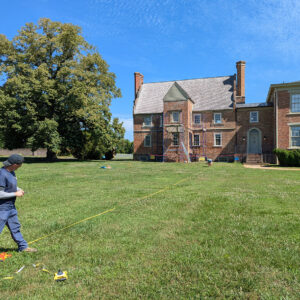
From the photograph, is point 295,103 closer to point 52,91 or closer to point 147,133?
point 147,133

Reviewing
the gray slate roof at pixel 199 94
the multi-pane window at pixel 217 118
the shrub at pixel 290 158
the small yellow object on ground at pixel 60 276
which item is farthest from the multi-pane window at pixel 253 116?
the small yellow object on ground at pixel 60 276

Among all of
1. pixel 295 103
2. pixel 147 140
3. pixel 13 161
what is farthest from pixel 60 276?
pixel 147 140

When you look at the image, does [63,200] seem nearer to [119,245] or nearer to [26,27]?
[119,245]

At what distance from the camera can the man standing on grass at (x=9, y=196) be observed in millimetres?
4410

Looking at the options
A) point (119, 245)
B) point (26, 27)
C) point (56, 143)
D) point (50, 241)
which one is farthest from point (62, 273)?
point (26, 27)

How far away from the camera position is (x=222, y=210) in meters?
7.00

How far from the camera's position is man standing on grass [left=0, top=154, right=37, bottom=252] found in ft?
14.5

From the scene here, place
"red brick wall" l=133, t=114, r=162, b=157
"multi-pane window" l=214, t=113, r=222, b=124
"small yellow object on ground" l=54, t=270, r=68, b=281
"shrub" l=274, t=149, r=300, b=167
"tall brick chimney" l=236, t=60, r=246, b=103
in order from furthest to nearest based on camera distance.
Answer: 1. "red brick wall" l=133, t=114, r=162, b=157
2. "multi-pane window" l=214, t=113, r=222, b=124
3. "tall brick chimney" l=236, t=60, r=246, b=103
4. "shrub" l=274, t=149, r=300, b=167
5. "small yellow object on ground" l=54, t=270, r=68, b=281

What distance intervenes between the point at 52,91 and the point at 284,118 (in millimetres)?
25973

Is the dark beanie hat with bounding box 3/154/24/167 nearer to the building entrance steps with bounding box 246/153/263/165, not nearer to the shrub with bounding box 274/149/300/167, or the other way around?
the shrub with bounding box 274/149/300/167

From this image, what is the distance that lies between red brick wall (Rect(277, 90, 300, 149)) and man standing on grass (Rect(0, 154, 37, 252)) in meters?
29.9

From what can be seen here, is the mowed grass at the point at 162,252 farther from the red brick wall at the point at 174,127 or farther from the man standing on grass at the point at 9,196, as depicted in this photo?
the red brick wall at the point at 174,127

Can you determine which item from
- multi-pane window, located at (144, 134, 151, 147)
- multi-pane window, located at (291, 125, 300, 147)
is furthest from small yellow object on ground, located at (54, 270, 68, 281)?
multi-pane window, located at (144, 134, 151, 147)

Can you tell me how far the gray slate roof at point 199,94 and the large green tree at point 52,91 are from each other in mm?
7440
